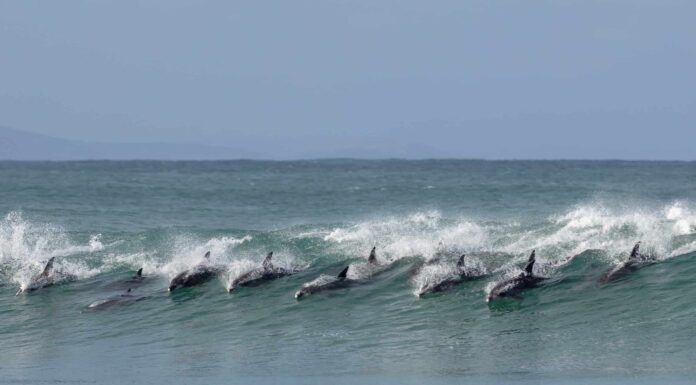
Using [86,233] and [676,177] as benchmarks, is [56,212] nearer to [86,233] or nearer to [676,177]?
[86,233]

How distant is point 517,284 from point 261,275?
6.81m

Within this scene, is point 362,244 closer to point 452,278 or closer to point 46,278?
point 452,278

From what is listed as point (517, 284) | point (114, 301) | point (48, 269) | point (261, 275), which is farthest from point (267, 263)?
point (517, 284)

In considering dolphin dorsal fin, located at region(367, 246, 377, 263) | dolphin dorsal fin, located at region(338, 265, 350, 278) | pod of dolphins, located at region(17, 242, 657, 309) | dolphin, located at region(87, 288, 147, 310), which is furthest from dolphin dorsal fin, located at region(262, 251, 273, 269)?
dolphin, located at region(87, 288, 147, 310)

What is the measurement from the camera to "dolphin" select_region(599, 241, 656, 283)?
84.3 ft

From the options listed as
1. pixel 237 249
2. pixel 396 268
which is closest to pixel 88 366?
pixel 396 268

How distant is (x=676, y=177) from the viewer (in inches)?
3440

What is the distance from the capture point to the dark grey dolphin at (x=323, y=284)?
87.7 feet

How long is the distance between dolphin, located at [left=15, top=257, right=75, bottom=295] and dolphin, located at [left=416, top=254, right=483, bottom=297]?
10784mm

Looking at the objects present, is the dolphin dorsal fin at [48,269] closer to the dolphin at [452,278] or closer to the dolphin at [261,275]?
the dolphin at [261,275]

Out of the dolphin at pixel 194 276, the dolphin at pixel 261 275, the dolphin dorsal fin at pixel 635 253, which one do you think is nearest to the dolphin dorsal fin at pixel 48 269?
the dolphin at pixel 194 276

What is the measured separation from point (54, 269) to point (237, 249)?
5482 mm

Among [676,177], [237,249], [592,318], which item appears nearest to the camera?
[592,318]

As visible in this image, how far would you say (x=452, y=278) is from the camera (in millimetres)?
26562
